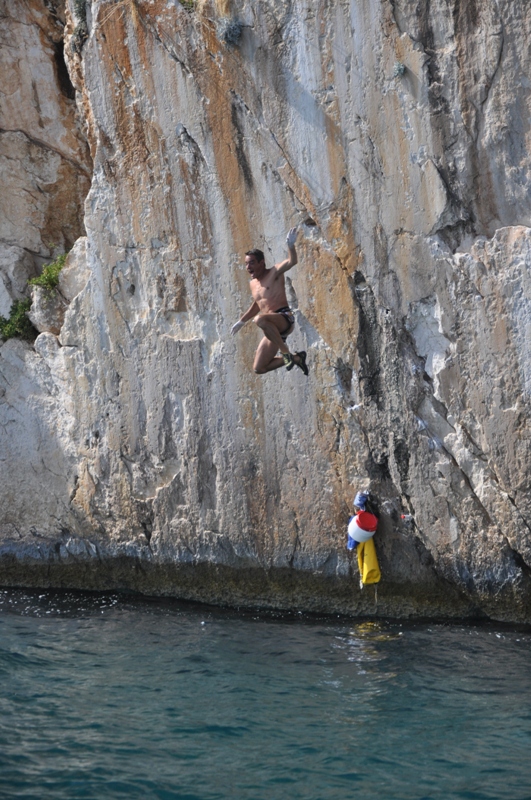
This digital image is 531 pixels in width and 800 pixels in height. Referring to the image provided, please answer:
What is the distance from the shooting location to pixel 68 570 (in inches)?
501

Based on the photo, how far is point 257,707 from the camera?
29.1 ft

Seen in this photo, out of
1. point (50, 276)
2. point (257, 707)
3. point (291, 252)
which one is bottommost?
point (257, 707)

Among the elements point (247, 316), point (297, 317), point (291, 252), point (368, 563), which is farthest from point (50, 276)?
point (368, 563)

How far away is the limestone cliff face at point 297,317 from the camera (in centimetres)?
1011

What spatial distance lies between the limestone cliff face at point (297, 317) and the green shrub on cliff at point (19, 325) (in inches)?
14.7

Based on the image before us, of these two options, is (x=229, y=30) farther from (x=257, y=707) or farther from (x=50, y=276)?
(x=257, y=707)

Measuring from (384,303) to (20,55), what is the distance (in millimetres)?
6343

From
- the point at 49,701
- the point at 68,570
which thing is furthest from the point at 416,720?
the point at 68,570

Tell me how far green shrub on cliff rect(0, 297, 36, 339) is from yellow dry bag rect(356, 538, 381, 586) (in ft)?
17.6

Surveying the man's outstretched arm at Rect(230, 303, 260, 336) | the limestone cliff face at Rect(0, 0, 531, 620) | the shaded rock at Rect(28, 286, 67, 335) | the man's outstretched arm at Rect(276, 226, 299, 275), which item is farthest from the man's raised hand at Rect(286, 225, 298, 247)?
the shaded rock at Rect(28, 286, 67, 335)

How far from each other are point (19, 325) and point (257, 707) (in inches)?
256

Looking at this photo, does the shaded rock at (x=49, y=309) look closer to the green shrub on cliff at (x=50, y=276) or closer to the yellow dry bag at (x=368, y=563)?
the green shrub on cliff at (x=50, y=276)

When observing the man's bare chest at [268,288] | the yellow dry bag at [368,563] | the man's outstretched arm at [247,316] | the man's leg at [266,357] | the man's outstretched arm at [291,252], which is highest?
the man's outstretched arm at [291,252]

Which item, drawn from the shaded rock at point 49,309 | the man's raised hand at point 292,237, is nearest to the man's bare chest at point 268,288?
the man's raised hand at point 292,237
